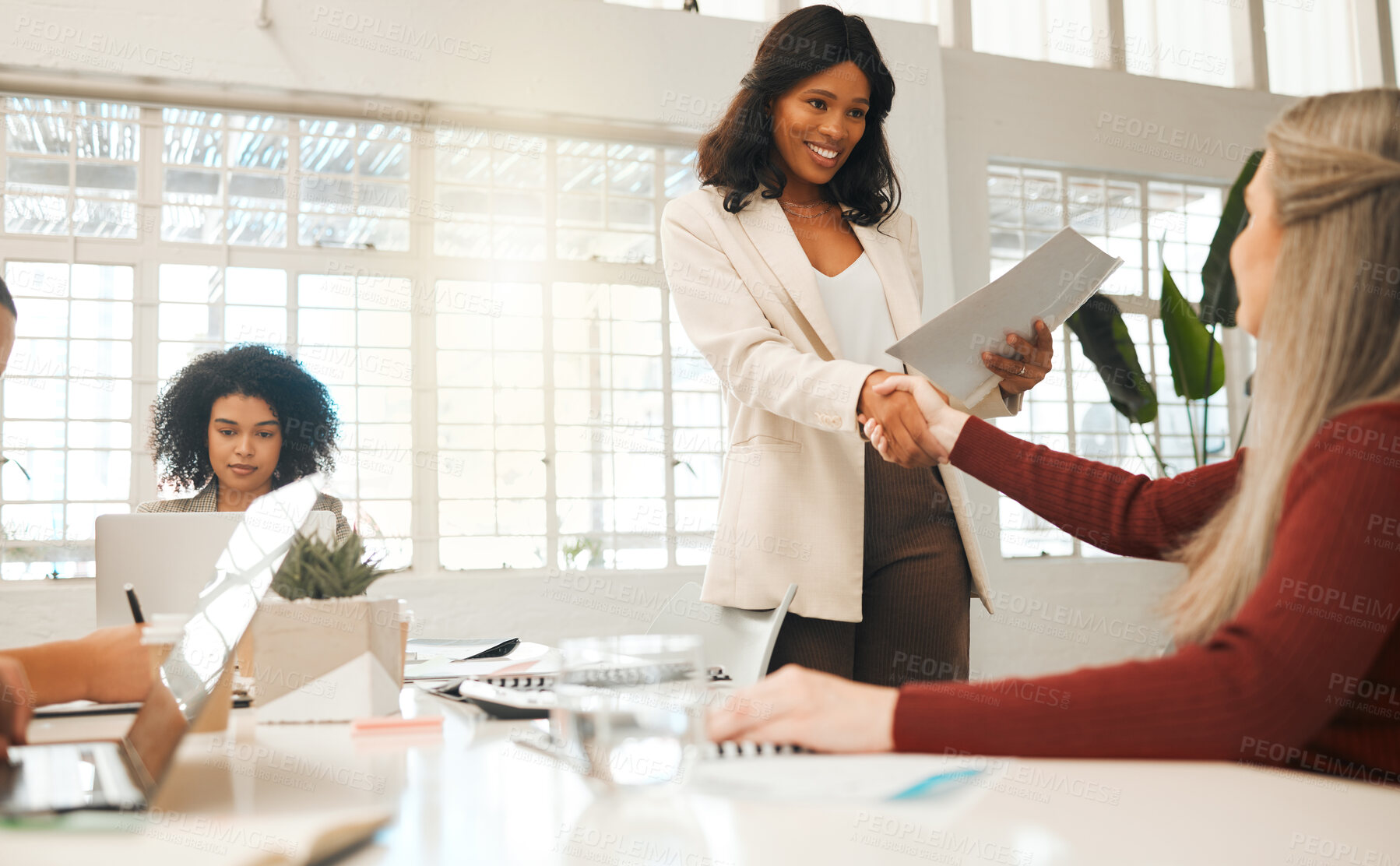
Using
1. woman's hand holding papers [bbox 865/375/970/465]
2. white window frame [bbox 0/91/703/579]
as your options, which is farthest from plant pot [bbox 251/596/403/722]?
white window frame [bbox 0/91/703/579]

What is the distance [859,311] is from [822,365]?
250mm

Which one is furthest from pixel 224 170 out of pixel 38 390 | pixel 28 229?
pixel 38 390

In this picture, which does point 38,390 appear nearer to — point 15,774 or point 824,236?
point 824,236

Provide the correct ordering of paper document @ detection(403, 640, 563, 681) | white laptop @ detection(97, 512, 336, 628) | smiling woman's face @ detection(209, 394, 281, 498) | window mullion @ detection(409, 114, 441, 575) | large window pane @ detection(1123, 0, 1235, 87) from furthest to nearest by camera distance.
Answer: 1. large window pane @ detection(1123, 0, 1235, 87)
2. window mullion @ detection(409, 114, 441, 575)
3. smiling woman's face @ detection(209, 394, 281, 498)
4. white laptop @ detection(97, 512, 336, 628)
5. paper document @ detection(403, 640, 563, 681)

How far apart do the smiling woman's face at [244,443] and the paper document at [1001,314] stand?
1906 millimetres

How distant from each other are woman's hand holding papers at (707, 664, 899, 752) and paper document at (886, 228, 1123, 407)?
1.04m

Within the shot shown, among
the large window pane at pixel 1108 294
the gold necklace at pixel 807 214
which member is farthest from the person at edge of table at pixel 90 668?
the large window pane at pixel 1108 294

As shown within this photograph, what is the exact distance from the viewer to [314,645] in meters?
0.94

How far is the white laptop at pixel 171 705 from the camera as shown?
0.56 m

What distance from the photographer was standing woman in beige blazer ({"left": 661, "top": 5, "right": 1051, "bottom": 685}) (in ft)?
5.53

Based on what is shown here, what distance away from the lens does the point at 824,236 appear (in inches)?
78.1

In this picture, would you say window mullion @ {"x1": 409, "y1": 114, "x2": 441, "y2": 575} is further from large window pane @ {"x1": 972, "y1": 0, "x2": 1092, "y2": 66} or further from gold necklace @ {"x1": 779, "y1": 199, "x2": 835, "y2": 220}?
large window pane @ {"x1": 972, "y1": 0, "x2": 1092, "y2": 66}

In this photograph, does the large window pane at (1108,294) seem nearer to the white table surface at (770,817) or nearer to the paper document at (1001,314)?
the paper document at (1001,314)

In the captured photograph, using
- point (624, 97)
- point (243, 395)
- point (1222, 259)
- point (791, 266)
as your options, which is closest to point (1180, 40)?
point (1222, 259)
